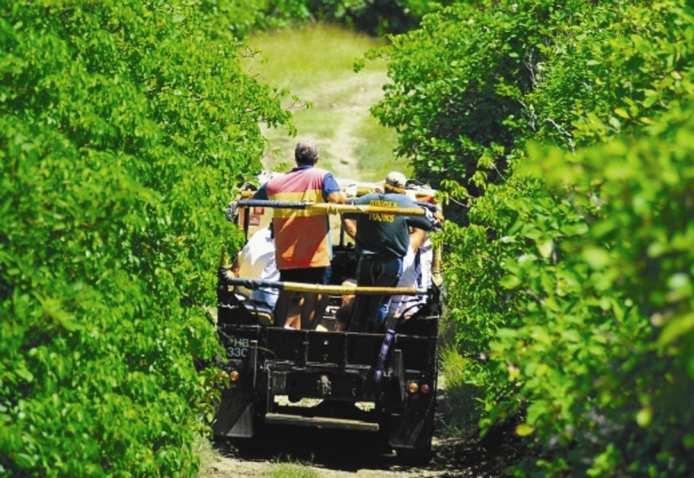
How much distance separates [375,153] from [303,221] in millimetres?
20606

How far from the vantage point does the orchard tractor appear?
13.5 m

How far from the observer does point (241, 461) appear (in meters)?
14.4

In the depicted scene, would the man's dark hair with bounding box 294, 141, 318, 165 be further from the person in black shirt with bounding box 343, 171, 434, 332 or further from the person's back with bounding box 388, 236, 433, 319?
the person's back with bounding box 388, 236, 433, 319

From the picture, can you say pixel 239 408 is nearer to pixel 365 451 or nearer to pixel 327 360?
pixel 327 360

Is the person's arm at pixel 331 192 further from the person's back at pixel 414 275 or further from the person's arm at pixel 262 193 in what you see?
the person's back at pixel 414 275

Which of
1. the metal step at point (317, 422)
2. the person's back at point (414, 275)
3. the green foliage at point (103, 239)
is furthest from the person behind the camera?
the metal step at point (317, 422)

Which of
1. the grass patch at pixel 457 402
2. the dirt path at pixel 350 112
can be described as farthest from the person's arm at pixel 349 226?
the dirt path at pixel 350 112

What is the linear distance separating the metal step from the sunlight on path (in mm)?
17404

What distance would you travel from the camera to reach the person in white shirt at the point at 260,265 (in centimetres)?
1398

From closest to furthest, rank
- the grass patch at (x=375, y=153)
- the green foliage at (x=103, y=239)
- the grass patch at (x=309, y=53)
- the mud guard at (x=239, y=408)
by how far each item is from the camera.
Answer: the green foliage at (x=103, y=239) → the mud guard at (x=239, y=408) → the grass patch at (x=375, y=153) → the grass patch at (x=309, y=53)

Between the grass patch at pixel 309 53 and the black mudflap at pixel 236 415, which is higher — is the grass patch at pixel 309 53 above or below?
below

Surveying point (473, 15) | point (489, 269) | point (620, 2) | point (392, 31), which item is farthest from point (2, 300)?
point (392, 31)

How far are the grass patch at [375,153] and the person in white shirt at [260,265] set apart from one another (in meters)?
16.9

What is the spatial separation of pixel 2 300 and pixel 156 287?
2.37m
